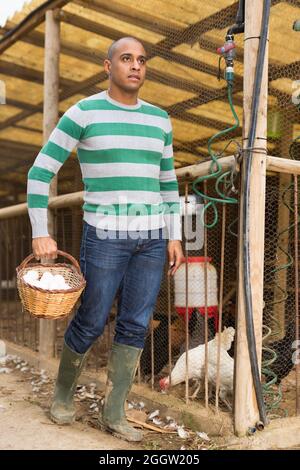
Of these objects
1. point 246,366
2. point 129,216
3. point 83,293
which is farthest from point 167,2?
point 246,366

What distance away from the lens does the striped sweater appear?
2.40 m

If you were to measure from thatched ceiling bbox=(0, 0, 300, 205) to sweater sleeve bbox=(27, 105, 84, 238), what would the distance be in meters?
1.03

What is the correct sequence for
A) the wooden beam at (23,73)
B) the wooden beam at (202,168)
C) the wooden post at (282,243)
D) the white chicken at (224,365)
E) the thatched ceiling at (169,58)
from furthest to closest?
the wooden beam at (23,73)
the wooden post at (282,243)
the thatched ceiling at (169,58)
the white chicken at (224,365)
the wooden beam at (202,168)

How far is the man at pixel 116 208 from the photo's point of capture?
2395mm

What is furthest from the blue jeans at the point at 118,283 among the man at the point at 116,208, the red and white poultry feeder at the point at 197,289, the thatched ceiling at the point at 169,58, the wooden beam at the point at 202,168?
the thatched ceiling at the point at 169,58

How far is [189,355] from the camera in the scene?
2990 millimetres

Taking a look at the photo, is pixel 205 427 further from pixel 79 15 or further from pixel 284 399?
pixel 79 15

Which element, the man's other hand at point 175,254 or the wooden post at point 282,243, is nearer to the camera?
the man's other hand at point 175,254

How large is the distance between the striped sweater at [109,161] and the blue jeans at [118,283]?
85mm

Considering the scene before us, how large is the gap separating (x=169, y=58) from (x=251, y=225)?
1621mm

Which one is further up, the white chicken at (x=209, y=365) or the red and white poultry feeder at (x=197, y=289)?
the red and white poultry feeder at (x=197, y=289)

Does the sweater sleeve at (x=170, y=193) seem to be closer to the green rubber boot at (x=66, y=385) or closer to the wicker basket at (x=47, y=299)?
the wicker basket at (x=47, y=299)

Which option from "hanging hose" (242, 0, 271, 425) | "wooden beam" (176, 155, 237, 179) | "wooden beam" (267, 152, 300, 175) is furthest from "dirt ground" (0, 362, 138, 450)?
"wooden beam" (267, 152, 300, 175)

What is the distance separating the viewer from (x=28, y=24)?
4281mm
